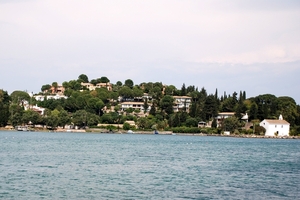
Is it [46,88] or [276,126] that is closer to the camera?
[276,126]

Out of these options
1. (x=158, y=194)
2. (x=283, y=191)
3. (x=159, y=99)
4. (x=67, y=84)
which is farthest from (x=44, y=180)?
(x=67, y=84)

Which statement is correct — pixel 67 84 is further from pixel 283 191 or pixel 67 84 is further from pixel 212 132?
pixel 283 191

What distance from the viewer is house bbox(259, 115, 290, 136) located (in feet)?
368

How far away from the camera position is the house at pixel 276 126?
4422 inches

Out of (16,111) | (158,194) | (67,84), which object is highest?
(67,84)

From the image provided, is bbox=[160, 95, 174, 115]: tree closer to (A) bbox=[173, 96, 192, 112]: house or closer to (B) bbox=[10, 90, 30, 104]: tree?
(A) bbox=[173, 96, 192, 112]: house

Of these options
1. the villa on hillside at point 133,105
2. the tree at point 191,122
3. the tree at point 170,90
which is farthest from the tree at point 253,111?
the tree at point 170,90

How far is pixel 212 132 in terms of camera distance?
395 feet

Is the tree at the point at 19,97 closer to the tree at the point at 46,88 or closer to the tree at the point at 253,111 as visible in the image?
the tree at the point at 46,88

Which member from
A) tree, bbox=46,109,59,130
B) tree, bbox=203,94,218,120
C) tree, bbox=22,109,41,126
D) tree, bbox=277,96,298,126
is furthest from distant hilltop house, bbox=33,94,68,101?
tree, bbox=277,96,298,126

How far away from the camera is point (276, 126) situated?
112562 mm

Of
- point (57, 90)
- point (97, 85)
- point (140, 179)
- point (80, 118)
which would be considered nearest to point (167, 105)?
point (80, 118)

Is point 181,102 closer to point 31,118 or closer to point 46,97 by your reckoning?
point 46,97

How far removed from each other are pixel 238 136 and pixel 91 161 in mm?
80283
